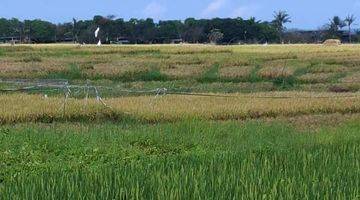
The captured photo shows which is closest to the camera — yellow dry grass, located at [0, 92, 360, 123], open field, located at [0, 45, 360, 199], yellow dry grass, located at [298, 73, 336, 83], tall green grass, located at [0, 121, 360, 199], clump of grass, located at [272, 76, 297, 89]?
tall green grass, located at [0, 121, 360, 199]

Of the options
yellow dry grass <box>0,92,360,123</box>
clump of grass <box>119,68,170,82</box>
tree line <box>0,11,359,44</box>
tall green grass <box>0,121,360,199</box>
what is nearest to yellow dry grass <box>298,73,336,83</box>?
clump of grass <box>119,68,170,82</box>

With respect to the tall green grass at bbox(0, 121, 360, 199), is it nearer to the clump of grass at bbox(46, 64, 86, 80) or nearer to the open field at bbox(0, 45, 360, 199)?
the open field at bbox(0, 45, 360, 199)

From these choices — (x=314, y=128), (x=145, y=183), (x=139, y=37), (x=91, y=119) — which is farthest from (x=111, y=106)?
(x=139, y=37)

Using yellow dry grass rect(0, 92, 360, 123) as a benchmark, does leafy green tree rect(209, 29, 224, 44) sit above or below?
above

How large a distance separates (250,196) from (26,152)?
173 inches

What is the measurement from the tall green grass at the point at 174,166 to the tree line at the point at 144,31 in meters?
66.3

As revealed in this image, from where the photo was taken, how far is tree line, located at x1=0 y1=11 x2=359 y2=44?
3115 inches

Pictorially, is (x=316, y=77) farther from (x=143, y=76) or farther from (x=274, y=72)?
(x=143, y=76)

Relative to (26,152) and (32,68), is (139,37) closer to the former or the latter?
(32,68)

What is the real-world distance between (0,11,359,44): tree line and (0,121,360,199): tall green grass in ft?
217

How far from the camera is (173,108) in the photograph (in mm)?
13641

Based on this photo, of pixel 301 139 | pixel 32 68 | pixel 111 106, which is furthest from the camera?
pixel 32 68

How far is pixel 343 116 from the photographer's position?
45.1ft

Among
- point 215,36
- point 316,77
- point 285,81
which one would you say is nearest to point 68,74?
point 285,81
